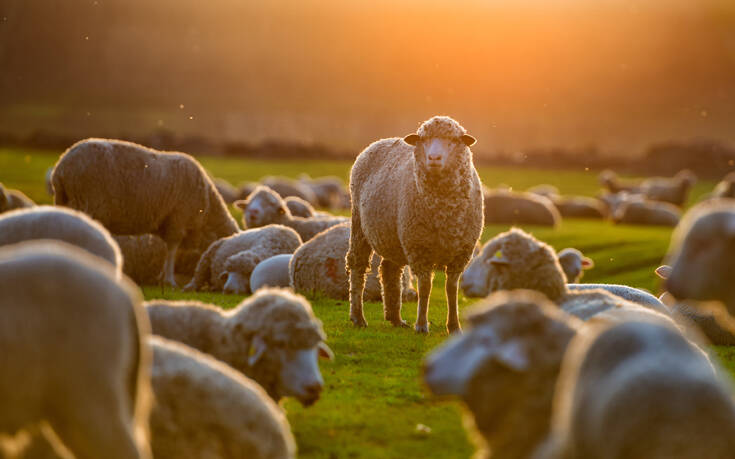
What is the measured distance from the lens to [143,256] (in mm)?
14477

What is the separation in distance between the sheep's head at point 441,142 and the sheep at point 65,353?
6177 millimetres

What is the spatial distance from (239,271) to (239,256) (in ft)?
0.85

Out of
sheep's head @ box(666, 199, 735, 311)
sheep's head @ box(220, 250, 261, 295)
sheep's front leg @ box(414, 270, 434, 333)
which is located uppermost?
sheep's head @ box(666, 199, 735, 311)

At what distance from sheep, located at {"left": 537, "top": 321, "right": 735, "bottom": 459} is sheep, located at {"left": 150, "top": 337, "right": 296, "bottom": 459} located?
5.34ft

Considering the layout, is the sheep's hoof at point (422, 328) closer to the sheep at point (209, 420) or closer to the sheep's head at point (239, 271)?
the sheep's head at point (239, 271)

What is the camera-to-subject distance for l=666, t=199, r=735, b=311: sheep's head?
4.52 m

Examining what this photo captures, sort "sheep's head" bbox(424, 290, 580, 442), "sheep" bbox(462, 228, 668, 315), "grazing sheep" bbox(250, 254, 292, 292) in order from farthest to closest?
"grazing sheep" bbox(250, 254, 292, 292) < "sheep" bbox(462, 228, 668, 315) < "sheep's head" bbox(424, 290, 580, 442)

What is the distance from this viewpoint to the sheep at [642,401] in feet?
11.0

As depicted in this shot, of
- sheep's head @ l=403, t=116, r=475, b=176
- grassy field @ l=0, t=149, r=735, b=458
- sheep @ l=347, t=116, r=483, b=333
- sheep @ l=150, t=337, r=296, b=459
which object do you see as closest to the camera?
sheep @ l=150, t=337, r=296, b=459

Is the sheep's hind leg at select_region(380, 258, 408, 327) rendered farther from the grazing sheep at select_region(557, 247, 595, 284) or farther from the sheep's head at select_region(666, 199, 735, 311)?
the sheep's head at select_region(666, 199, 735, 311)

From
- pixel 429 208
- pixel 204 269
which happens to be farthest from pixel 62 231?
pixel 204 269

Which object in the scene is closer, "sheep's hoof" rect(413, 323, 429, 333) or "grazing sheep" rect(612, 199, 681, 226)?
"sheep's hoof" rect(413, 323, 429, 333)

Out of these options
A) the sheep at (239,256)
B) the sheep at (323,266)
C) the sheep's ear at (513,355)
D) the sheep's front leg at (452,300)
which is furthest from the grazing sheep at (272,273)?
the sheep's ear at (513,355)

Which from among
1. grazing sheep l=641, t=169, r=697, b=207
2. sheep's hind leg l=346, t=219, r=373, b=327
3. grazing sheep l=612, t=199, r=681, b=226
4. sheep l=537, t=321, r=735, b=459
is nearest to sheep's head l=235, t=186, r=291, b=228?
sheep's hind leg l=346, t=219, r=373, b=327
